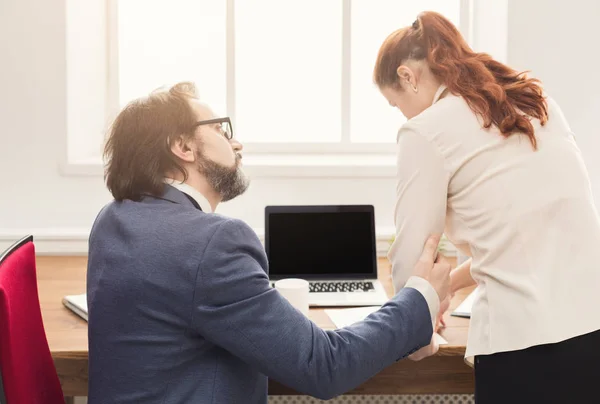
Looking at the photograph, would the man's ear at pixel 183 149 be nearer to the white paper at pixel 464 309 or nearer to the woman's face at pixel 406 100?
the woman's face at pixel 406 100

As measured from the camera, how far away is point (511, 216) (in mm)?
1304

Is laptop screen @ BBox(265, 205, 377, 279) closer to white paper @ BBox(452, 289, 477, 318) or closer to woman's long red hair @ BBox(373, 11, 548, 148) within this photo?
white paper @ BBox(452, 289, 477, 318)

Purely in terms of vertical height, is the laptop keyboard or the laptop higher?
the laptop

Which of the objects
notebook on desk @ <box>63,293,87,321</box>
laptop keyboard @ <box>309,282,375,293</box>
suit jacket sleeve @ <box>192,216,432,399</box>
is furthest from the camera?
laptop keyboard @ <box>309,282,375,293</box>

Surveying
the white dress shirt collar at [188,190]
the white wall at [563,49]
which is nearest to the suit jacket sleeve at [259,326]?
the white dress shirt collar at [188,190]

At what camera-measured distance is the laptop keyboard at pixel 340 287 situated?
2.08 m

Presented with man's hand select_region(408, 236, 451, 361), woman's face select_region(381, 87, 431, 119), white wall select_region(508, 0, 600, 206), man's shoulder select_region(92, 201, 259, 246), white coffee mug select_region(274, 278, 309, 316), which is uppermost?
white wall select_region(508, 0, 600, 206)

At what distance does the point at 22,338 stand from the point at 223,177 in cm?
48

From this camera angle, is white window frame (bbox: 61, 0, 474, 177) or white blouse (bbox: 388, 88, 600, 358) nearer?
white blouse (bbox: 388, 88, 600, 358)

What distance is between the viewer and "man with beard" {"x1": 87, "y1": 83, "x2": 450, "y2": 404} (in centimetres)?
114

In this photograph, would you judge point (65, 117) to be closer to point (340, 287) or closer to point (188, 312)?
point (340, 287)

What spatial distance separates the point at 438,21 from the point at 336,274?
2.96 ft

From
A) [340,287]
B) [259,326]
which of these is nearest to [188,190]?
[259,326]

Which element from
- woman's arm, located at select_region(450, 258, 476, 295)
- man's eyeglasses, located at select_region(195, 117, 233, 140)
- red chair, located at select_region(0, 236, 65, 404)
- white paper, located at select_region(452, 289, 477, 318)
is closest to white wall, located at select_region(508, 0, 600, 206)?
white paper, located at select_region(452, 289, 477, 318)
